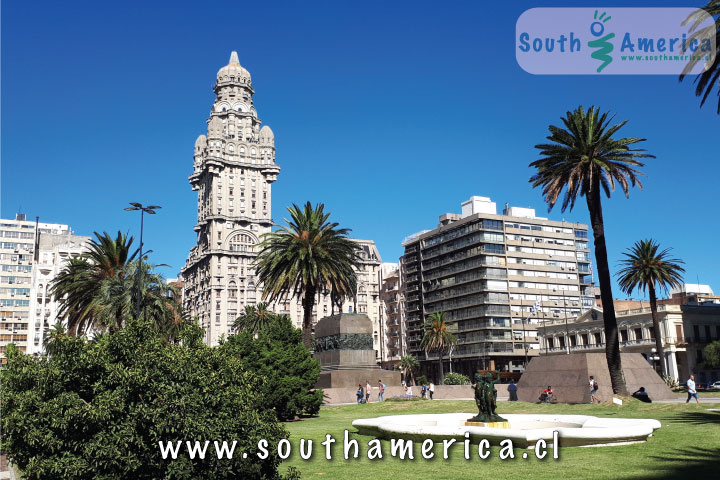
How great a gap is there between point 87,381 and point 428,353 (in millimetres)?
109077

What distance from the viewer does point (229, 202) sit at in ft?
460

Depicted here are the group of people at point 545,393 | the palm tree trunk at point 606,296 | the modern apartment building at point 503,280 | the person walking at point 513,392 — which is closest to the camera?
the group of people at point 545,393

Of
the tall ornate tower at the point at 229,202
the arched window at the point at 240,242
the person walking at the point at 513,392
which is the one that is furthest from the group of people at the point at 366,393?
the arched window at the point at 240,242

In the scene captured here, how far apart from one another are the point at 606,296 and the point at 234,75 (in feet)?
431

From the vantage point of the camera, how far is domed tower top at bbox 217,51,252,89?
491ft

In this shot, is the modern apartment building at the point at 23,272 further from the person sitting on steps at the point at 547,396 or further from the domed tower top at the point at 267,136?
the person sitting on steps at the point at 547,396

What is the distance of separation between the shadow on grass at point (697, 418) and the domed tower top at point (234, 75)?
13943 centimetres

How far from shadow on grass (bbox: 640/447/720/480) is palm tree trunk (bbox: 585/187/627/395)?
55.9 feet

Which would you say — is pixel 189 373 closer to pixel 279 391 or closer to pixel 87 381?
pixel 87 381

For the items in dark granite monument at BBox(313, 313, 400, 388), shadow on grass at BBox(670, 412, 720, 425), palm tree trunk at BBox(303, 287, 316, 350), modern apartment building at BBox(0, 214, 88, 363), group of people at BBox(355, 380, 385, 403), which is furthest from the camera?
modern apartment building at BBox(0, 214, 88, 363)

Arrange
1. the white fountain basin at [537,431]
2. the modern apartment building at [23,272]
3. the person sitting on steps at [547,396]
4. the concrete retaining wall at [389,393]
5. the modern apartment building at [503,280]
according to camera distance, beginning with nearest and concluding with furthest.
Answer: the white fountain basin at [537,431] → the person sitting on steps at [547,396] → the concrete retaining wall at [389,393] → the modern apartment building at [23,272] → the modern apartment building at [503,280]

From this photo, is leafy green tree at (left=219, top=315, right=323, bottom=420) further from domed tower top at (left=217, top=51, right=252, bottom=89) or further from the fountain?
domed tower top at (left=217, top=51, right=252, bottom=89)

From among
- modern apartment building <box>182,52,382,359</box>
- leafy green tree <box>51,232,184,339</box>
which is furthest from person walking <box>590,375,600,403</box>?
modern apartment building <box>182,52,382,359</box>

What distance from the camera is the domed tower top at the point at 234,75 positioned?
491ft
